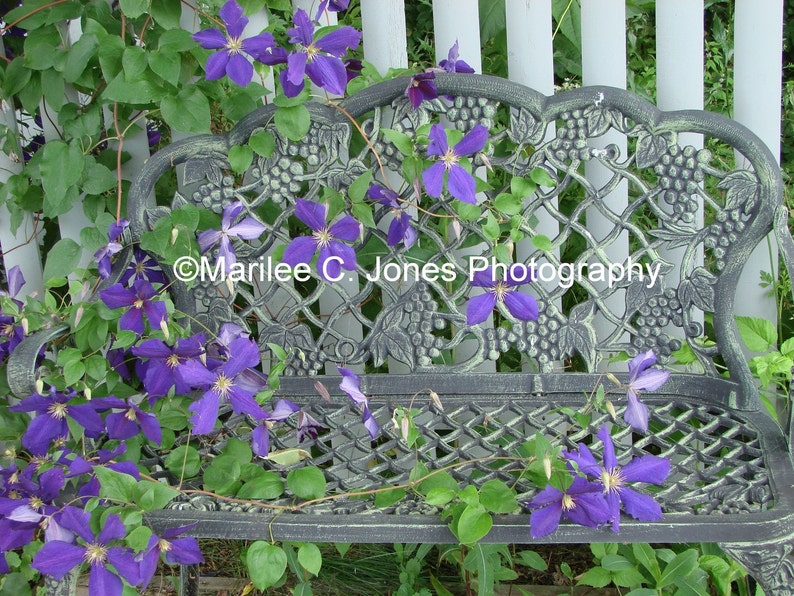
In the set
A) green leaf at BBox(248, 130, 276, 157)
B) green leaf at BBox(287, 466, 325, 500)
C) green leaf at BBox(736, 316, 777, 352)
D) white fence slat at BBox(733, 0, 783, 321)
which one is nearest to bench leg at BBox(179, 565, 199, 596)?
green leaf at BBox(287, 466, 325, 500)

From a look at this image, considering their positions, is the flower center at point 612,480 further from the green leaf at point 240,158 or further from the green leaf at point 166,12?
the green leaf at point 166,12

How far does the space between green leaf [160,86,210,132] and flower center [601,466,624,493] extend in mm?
1083

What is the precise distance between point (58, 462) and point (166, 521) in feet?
0.77

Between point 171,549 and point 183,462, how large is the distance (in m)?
0.22

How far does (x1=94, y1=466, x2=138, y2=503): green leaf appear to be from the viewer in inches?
51.6

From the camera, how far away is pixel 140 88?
167cm

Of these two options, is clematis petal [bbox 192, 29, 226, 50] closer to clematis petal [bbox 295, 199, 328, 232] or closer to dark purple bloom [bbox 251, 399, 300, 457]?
clematis petal [bbox 295, 199, 328, 232]

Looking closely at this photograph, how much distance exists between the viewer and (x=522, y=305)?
62.1 inches

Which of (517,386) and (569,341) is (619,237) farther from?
(517,386)

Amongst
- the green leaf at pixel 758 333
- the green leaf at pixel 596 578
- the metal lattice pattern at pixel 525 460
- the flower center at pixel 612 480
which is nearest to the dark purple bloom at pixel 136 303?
the metal lattice pattern at pixel 525 460

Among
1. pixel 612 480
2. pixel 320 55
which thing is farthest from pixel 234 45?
pixel 612 480

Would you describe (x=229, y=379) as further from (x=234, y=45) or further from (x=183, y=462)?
(x=234, y=45)

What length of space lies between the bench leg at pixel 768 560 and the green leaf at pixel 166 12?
1505 millimetres

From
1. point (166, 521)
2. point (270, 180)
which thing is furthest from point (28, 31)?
point (166, 521)
